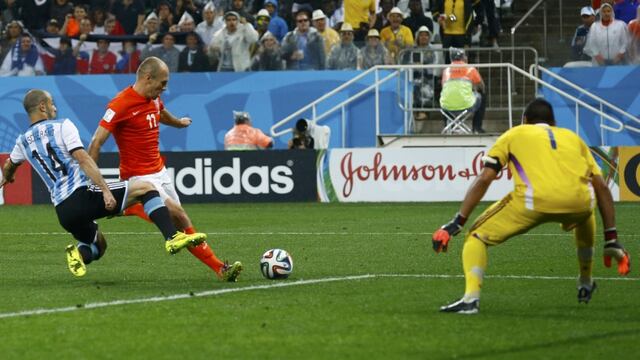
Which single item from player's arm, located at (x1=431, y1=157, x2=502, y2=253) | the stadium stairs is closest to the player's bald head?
player's arm, located at (x1=431, y1=157, x2=502, y2=253)

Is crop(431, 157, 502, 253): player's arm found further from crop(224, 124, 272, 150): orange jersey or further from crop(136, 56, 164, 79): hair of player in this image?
crop(224, 124, 272, 150): orange jersey

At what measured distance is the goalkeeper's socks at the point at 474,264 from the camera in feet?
31.2

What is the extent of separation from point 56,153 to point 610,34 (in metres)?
16.1

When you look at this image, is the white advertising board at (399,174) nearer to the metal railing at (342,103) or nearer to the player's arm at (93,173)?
the metal railing at (342,103)

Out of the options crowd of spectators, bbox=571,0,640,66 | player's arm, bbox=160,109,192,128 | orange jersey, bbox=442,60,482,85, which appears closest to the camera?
player's arm, bbox=160,109,192,128

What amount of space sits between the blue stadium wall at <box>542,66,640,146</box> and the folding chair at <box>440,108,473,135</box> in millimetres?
1603

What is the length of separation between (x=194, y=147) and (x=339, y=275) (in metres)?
16.3

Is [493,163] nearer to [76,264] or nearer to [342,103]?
[76,264]

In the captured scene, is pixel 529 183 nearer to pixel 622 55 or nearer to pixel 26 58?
pixel 622 55

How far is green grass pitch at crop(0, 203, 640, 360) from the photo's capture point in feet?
27.3

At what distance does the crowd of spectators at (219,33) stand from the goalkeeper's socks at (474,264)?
57.8ft

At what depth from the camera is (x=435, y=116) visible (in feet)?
91.4

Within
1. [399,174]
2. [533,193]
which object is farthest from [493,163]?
[399,174]

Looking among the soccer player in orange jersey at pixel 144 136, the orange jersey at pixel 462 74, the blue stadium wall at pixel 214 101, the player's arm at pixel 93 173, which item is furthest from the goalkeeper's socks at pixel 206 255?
the blue stadium wall at pixel 214 101
